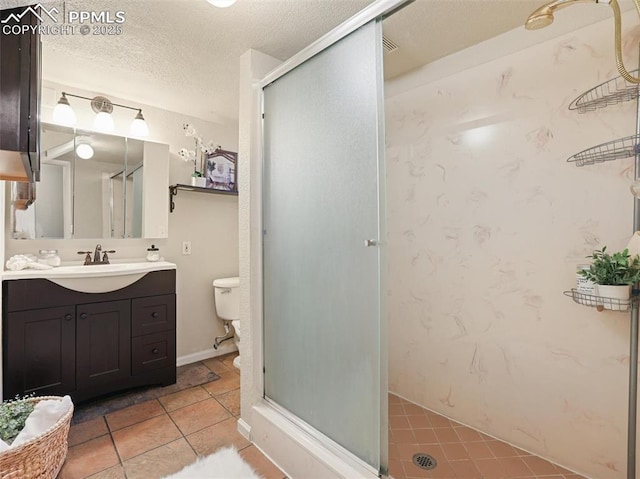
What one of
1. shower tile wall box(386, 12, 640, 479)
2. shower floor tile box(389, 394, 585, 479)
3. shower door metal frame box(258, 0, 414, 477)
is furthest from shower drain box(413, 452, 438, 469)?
shower door metal frame box(258, 0, 414, 477)

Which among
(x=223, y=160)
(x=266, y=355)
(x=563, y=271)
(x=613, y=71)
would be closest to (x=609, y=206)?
(x=563, y=271)

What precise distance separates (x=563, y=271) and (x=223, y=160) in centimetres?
285

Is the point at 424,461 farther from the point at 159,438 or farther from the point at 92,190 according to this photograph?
the point at 92,190

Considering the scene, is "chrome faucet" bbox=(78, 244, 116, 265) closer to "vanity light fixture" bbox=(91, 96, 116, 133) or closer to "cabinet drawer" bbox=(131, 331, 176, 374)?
"cabinet drawer" bbox=(131, 331, 176, 374)

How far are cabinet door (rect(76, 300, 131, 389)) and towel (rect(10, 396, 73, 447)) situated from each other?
0.44 meters

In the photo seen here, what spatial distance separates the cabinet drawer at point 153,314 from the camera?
2.28 m

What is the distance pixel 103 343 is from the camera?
2.13 metres

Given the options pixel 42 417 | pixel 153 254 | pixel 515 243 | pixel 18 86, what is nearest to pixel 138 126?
pixel 153 254

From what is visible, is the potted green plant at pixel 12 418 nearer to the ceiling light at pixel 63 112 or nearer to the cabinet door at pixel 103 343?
the cabinet door at pixel 103 343

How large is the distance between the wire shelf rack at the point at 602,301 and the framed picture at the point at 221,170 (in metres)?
2.78

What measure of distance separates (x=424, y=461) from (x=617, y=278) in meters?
1.28

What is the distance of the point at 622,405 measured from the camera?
4.61 feet

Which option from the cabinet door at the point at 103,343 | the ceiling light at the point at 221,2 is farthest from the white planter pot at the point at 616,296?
the cabinet door at the point at 103,343

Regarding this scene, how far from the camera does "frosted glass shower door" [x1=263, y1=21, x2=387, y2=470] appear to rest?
4.07 ft
